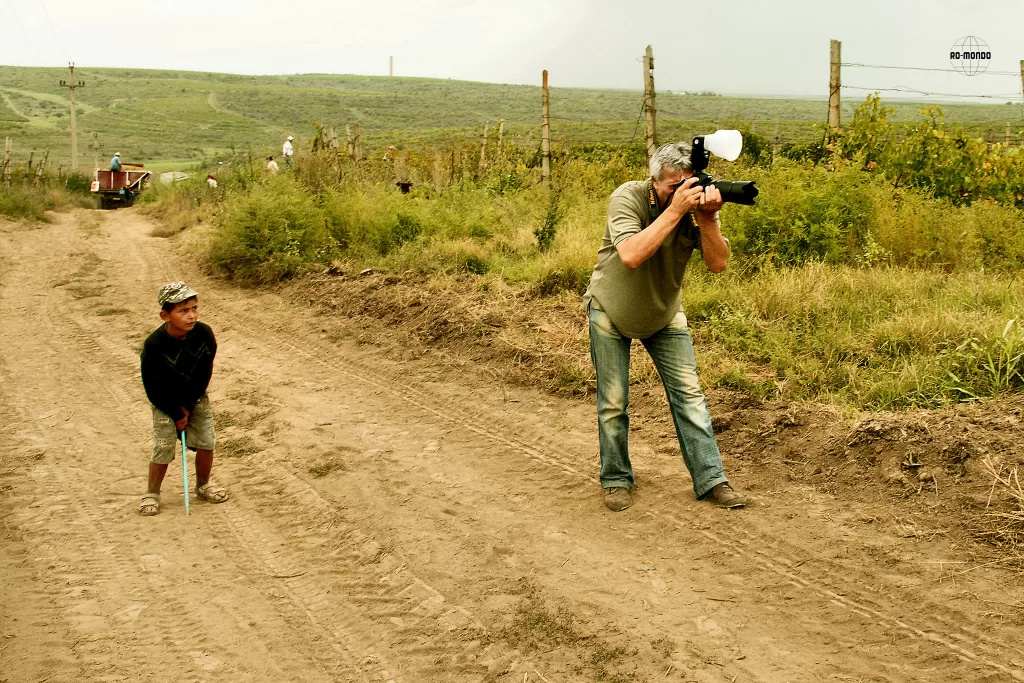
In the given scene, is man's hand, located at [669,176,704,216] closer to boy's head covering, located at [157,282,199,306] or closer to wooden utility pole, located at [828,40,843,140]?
boy's head covering, located at [157,282,199,306]

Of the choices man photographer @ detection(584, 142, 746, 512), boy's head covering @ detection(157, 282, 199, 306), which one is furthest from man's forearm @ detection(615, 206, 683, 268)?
boy's head covering @ detection(157, 282, 199, 306)

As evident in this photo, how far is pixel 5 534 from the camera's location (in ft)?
17.0

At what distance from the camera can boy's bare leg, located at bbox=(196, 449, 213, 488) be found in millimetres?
5633

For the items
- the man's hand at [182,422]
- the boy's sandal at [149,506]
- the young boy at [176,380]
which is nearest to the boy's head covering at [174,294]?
the young boy at [176,380]

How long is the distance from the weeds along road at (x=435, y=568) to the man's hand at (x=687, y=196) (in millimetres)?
1723

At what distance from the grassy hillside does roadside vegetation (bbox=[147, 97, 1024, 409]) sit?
32.7 m

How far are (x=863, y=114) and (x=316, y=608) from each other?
9050mm

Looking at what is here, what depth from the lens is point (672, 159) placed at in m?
4.66

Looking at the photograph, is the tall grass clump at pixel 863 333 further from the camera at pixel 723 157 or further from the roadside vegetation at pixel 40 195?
the roadside vegetation at pixel 40 195

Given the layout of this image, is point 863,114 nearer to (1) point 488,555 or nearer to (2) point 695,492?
(2) point 695,492

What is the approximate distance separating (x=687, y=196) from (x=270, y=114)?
257 feet

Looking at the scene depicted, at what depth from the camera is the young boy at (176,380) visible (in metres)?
5.32

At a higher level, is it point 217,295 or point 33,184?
point 33,184

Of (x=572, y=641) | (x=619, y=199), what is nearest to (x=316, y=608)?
(x=572, y=641)
